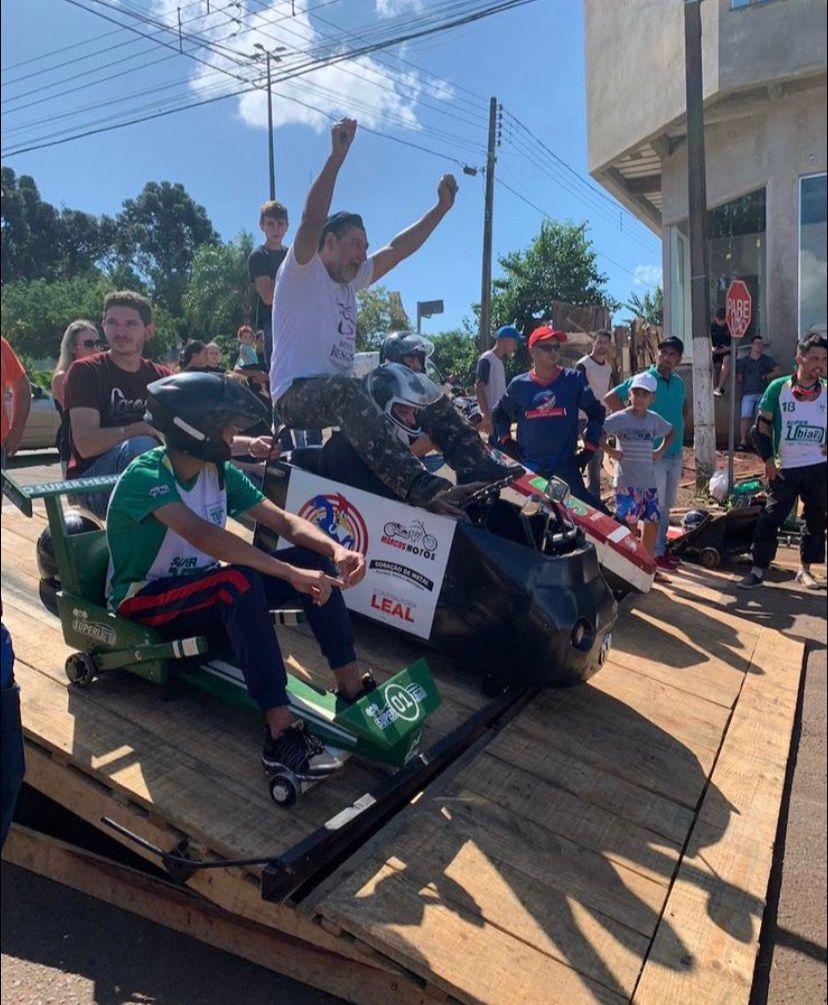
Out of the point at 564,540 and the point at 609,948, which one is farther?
the point at 564,540

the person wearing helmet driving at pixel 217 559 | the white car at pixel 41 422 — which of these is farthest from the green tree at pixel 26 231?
the white car at pixel 41 422

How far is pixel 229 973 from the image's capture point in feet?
8.01

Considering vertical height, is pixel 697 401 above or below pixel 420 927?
above

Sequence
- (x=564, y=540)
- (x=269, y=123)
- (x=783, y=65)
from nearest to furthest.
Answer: (x=783, y=65)
(x=269, y=123)
(x=564, y=540)

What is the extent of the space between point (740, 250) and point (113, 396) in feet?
9.68

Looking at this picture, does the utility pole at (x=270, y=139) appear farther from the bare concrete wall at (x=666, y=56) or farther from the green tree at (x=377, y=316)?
the bare concrete wall at (x=666, y=56)

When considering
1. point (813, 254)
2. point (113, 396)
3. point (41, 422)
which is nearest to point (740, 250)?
point (813, 254)

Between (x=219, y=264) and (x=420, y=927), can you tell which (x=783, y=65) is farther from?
(x=219, y=264)

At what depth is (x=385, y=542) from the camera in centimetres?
334

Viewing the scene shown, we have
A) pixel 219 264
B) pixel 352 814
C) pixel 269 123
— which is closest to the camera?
pixel 352 814

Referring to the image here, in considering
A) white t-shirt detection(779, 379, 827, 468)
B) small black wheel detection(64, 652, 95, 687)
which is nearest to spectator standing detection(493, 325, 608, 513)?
white t-shirt detection(779, 379, 827, 468)

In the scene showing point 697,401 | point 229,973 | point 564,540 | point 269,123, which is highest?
point 269,123

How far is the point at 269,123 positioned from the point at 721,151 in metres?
1.98

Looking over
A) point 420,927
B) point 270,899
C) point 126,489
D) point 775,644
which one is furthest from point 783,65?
→ point 775,644
